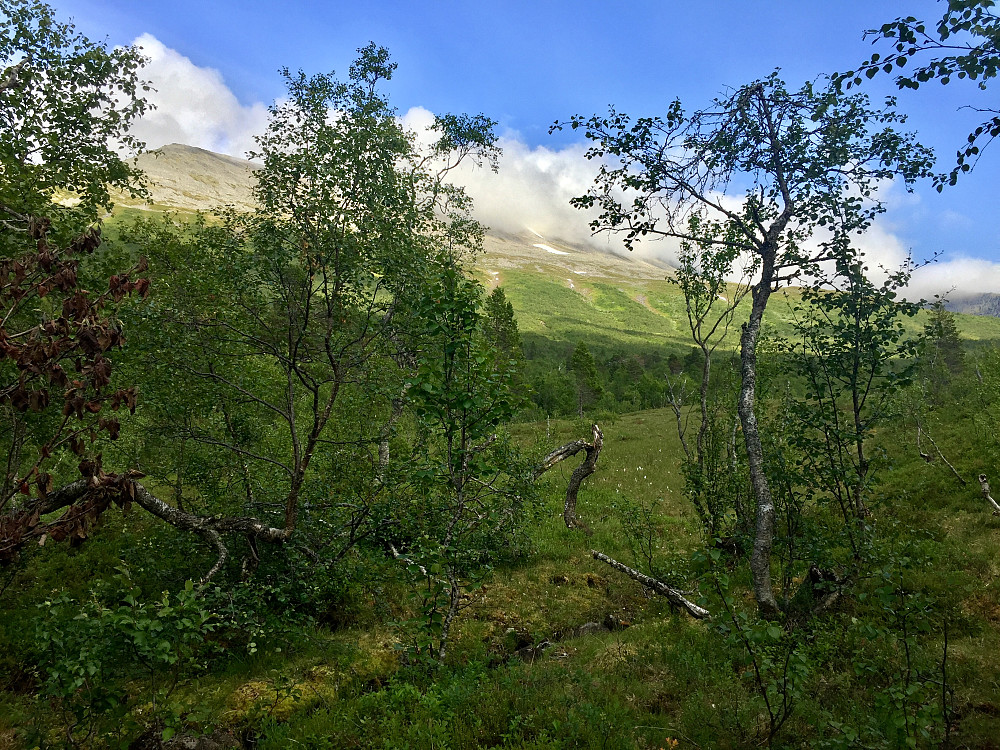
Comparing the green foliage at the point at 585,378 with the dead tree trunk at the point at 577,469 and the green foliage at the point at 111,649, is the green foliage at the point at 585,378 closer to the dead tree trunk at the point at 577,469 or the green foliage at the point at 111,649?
the dead tree trunk at the point at 577,469

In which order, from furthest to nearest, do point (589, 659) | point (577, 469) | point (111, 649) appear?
point (577, 469) < point (589, 659) < point (111, 649)

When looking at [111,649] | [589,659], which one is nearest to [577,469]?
[589,659]

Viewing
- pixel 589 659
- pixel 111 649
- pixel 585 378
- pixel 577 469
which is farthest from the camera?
pixel 585 378

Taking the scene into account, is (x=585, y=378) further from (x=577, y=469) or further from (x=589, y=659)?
(x=589, y=659)

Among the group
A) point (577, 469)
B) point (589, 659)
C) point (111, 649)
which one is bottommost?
point (589, 659)

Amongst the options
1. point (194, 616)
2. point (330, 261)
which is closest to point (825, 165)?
point (330, 261)

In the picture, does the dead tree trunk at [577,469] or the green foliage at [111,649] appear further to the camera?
the dead tree trunk at [577,469]

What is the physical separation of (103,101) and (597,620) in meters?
15.6

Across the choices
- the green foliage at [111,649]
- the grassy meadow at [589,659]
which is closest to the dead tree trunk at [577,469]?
the grassy meadow at [589,659]

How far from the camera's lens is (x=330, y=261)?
28.8ft

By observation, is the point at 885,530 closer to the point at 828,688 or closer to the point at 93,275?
the point at 828,688

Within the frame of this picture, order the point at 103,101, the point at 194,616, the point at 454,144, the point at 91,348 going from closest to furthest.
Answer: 1. the point at 91,348
2. the point at 194,616
3. the point at 103,101
4. the point at 454,144

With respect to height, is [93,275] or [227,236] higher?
[227,236]

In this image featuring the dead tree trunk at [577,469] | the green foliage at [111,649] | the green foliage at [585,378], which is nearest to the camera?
the green foliage at [111,649]
